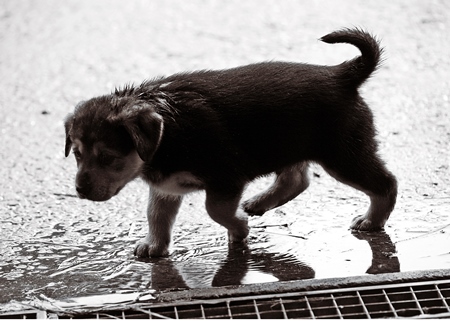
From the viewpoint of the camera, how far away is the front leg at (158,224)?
457 cm

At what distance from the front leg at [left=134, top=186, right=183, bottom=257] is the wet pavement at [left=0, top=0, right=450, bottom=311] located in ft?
0.26

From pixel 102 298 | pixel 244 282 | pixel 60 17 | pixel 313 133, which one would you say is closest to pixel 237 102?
pixel 313 133

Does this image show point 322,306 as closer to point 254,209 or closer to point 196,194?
point 254,209

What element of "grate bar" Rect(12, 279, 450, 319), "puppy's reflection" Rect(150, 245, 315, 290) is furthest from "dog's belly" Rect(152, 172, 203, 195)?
"grate bar" Rect(12, 279, 450, 319)

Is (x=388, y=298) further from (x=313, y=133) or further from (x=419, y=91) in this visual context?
(x=419, y=91)

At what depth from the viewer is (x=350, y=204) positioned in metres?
5.08

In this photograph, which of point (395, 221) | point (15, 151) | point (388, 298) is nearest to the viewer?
point (388, 298)

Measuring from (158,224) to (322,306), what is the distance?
3.39 feet

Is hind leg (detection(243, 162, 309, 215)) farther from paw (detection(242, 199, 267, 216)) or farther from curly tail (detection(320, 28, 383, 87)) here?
curly tail (detection(320, 28, 383, 87))

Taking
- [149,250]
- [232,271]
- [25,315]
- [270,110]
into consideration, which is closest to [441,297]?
[232,271]

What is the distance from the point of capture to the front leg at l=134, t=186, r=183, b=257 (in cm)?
457

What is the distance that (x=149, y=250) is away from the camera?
4.55 meters

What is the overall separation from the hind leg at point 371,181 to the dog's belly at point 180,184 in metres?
0.69

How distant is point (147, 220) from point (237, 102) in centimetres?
88
